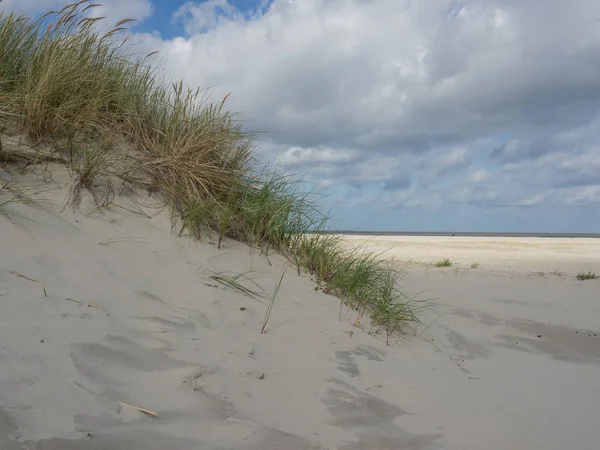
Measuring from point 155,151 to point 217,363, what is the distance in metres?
2.34

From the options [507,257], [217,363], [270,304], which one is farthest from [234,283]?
[507,257]

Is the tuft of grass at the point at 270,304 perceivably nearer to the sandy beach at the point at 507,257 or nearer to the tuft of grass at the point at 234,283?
the tuft of grass at the point at 234,283

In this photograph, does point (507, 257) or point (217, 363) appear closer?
point (217, 363)

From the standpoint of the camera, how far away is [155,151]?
411 cm

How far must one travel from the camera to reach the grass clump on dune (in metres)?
3.74

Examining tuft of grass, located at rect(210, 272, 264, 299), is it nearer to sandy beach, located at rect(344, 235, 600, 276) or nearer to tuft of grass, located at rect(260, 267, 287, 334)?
tuft of grass, located at rect(260, 267, 287, 334)

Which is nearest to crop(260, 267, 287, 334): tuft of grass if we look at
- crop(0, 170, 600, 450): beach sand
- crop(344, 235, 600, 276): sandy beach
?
crop(0, 170, 600, 450): beach sand

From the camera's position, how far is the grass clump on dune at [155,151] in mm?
3744

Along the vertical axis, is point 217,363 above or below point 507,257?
below

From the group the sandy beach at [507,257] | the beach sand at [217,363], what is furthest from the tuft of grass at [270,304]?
the sandy beach at [507,257]

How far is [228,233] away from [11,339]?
2.16 meters

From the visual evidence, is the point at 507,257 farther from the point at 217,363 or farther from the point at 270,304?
the point at 217,363

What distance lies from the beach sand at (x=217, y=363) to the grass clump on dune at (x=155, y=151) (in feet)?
0.70

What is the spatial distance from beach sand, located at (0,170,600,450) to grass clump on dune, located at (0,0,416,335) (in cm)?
21
